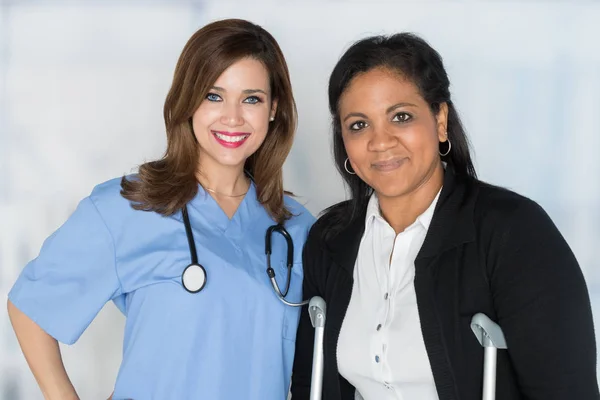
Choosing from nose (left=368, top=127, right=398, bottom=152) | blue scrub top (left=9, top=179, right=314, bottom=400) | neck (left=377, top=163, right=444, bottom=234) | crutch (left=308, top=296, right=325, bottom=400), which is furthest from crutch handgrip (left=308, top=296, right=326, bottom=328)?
nose (left=368, top=127, right=398, bottom=152)

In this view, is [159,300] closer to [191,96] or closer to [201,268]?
[201,268]

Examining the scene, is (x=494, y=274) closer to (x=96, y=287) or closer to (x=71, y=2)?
(x=96, y=287)

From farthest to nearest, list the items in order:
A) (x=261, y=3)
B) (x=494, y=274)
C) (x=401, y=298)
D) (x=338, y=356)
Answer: (x=261, y=3) < (x=338, y=356) < (x=401, y=298) < (x=494, y=274)

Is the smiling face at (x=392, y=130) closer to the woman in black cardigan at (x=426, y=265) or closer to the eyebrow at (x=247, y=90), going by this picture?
the woman in black cardigan at (x=426, y=265)

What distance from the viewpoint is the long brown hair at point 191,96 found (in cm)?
170

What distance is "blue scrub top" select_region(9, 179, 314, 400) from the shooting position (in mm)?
1646

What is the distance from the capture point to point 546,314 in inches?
52.4

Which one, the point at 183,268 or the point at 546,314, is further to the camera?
the point at 183,268

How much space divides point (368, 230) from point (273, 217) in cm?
31

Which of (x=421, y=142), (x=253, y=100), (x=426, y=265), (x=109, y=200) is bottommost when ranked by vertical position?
(x=426, y=265)

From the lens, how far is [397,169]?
1.55 m

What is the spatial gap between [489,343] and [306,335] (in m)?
0.57

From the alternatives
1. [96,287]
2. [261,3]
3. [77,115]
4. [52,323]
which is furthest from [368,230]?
[77,115]

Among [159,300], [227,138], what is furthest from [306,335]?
[227,138]
